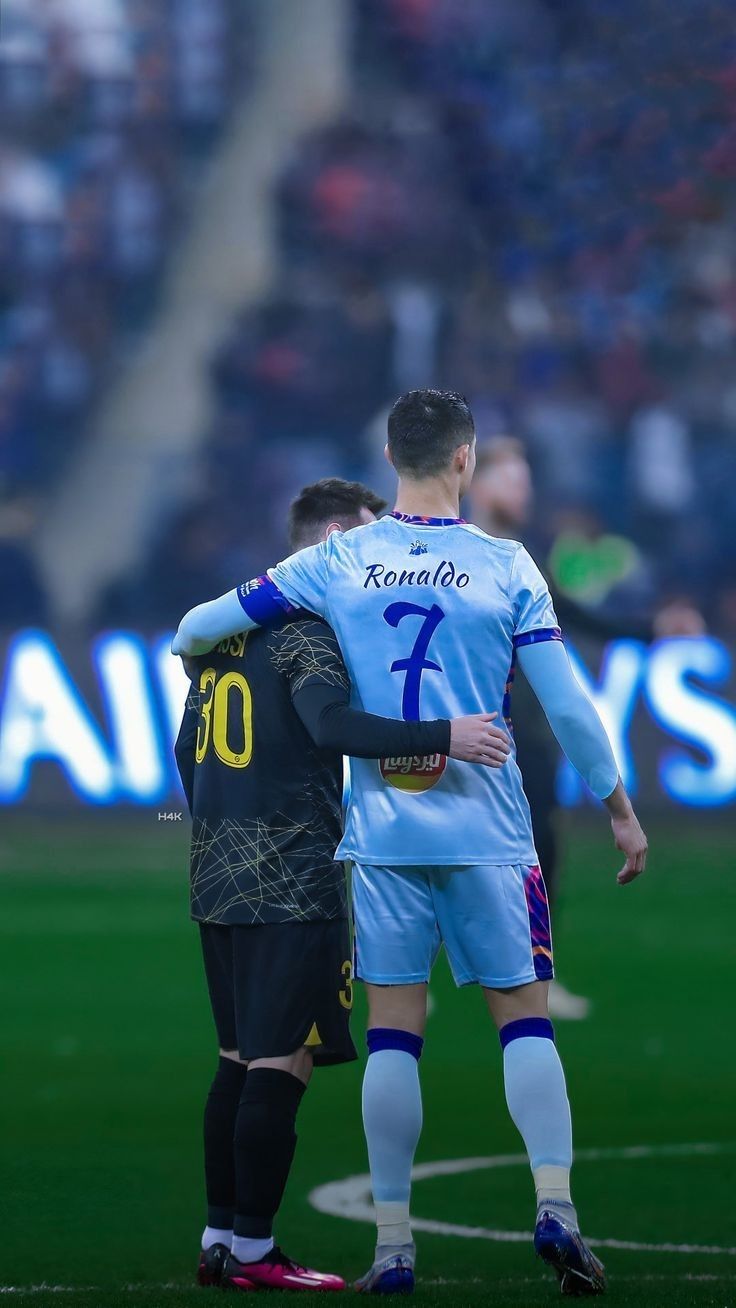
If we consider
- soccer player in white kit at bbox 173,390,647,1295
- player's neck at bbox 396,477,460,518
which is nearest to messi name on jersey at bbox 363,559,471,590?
soccer player in white kit at bbox 173,390,647,1295

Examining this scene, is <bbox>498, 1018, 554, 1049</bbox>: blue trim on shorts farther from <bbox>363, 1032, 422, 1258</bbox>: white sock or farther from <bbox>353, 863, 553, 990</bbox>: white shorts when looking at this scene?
<bbox>363, 1032, 422, 1258</bbox>: white sock

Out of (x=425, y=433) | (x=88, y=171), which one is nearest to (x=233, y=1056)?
(x=425, y=433)

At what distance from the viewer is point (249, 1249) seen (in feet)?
10.4

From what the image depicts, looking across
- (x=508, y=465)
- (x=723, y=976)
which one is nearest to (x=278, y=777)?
(x=508, y=465)

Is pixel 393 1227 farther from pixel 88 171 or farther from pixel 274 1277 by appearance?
pixel 88 171

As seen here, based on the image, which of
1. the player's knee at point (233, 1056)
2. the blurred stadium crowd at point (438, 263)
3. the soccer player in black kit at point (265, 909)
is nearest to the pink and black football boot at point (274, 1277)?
the soccer player in black kit at point (265, 909)

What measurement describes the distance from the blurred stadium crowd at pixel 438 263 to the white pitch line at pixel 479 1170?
31.8 ft

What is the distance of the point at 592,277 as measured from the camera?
15.8 meters

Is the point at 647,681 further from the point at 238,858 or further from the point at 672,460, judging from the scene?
the point at 238,858

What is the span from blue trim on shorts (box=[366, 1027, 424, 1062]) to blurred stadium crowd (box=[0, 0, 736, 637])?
11120 millimetres

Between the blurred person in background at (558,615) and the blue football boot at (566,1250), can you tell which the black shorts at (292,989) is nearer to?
the blue football boot at (566,1250)

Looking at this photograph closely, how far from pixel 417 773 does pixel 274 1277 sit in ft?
2.96

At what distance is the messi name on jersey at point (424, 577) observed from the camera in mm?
3084

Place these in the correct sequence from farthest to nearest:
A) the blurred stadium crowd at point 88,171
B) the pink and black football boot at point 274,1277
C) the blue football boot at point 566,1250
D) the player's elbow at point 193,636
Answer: the blurred stadium crowd at point 88,171 < the player's elbow at point 193,636 < the pink and black football boot at point 274,1277 < the blue football boot at point 566,1250
